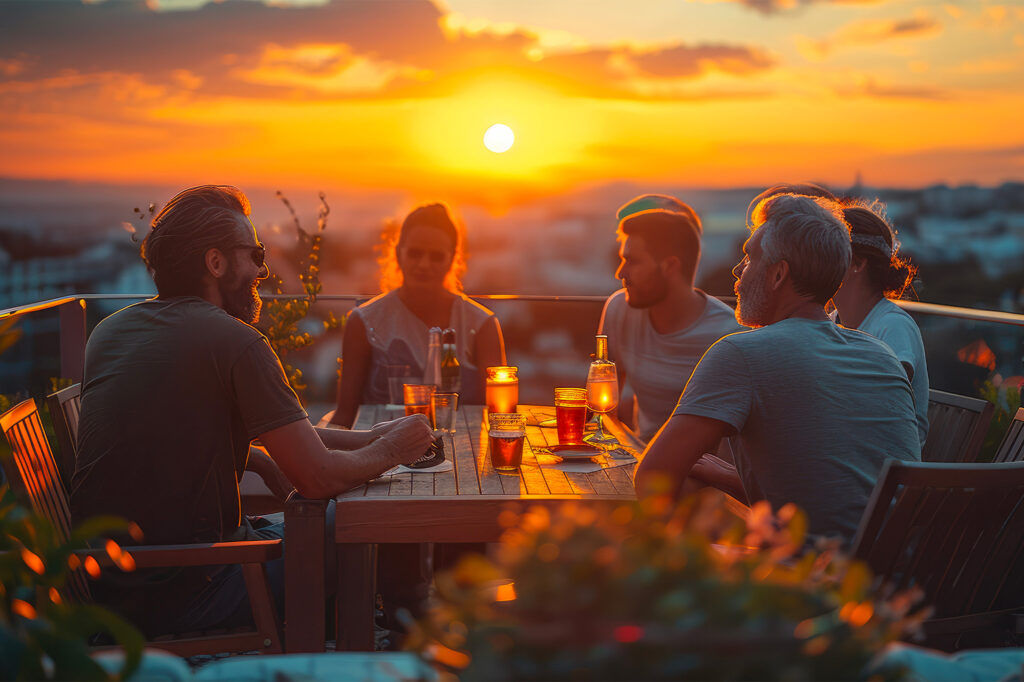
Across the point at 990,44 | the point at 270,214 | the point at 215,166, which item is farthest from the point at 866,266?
the point at 990,44

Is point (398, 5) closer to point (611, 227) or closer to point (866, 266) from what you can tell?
point (611, 227)

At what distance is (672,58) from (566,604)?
11288 mm

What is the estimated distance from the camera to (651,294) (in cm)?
335

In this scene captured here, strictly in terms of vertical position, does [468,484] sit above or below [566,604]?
below

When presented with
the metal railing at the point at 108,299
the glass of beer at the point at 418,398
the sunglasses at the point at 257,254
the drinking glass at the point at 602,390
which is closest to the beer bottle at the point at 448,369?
the glass of beer at the point at 418,398

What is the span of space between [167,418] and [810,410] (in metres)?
1.33

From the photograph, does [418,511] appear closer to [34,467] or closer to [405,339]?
[34,467]

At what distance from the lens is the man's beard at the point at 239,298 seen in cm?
208

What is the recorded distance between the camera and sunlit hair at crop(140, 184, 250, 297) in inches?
78.4

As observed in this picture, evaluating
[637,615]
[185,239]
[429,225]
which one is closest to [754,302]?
[185,239]

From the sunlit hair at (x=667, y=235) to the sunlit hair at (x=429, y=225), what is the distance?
758mm

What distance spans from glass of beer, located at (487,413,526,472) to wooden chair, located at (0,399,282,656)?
591mm

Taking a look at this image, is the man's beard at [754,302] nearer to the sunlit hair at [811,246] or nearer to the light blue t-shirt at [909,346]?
the sunlit hair at [811,246]

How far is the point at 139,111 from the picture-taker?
31.6ft
